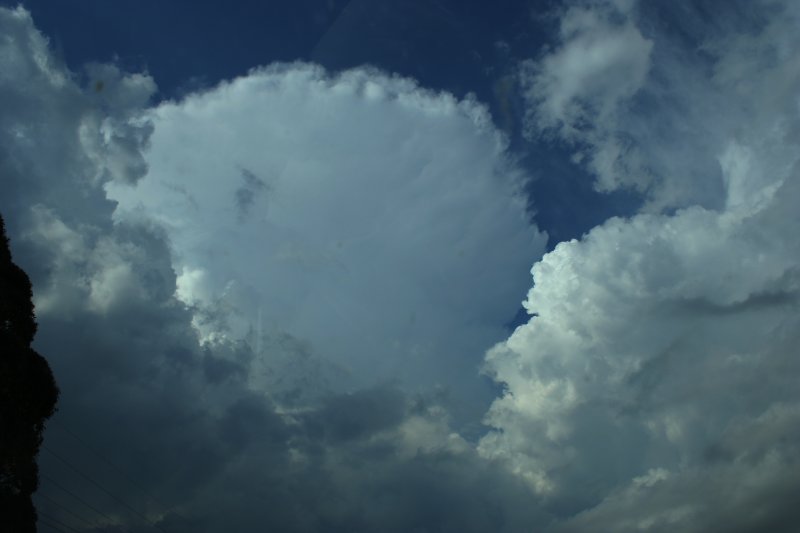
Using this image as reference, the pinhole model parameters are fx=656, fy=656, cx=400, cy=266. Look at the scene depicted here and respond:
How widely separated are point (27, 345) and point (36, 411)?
3890 mm

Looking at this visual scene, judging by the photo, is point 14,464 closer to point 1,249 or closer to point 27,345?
point 27,345

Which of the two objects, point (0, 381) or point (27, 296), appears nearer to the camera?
point (0, 381)

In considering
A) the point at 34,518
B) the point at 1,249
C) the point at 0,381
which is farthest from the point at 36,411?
the point at 1,249

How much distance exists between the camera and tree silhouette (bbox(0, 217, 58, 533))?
34.0 metres

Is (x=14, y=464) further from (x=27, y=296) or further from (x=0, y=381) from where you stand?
(x=27, y=296)

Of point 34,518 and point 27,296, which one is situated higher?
point 27,296

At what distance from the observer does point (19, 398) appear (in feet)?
118

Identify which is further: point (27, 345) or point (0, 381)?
point (27, 345)

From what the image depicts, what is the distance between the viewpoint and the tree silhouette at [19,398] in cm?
3397

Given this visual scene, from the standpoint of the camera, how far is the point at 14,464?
34406 mm

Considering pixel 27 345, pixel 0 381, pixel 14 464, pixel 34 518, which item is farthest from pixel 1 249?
pixel 34 518

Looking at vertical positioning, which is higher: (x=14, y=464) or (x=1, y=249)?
(x=1, y=249)

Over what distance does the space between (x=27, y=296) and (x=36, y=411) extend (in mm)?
6797

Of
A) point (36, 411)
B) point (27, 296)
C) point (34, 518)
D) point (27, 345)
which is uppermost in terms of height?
point (27, 296)
